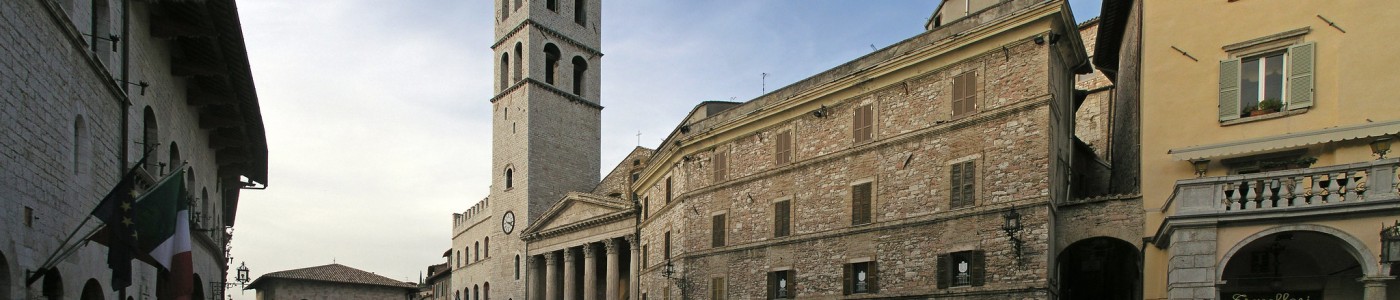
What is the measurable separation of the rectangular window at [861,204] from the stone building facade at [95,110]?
13006mm

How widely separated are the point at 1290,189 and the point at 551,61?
145 ft

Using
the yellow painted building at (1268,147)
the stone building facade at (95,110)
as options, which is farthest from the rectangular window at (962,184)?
the stone building facade at (95,110)

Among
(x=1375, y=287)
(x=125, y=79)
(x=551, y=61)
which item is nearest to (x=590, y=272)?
(x=551, y=61)

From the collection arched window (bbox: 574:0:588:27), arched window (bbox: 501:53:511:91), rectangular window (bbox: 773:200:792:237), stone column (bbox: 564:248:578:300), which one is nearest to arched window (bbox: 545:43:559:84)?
arched window (bbox: 501:53:511:91)

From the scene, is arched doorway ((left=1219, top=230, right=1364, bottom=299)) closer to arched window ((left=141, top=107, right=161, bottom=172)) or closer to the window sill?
the window sill

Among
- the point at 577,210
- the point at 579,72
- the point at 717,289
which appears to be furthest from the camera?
the point at 579,72

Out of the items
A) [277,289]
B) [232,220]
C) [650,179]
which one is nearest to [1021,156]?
[650,179]

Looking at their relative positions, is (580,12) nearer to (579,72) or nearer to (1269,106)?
(579,72)

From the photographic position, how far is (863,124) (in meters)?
24.2

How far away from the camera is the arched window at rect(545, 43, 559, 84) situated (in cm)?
5475

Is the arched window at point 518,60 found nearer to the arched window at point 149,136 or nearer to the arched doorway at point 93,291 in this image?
the arched window at point 149,136

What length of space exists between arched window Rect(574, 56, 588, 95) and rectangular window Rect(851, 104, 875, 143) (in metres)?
33.8

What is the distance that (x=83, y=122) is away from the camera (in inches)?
525

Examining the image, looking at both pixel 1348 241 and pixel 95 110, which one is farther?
pixel 1348 241
